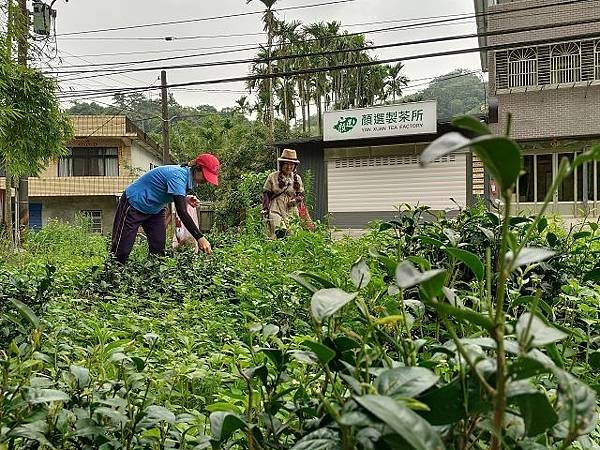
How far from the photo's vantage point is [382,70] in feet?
117

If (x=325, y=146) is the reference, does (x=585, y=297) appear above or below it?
below

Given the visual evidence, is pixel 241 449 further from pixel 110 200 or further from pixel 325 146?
pixel 110 200

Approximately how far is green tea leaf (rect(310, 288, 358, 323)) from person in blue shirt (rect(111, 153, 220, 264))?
195 inches

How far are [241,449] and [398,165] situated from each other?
16.3 meters

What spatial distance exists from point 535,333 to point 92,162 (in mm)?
28133

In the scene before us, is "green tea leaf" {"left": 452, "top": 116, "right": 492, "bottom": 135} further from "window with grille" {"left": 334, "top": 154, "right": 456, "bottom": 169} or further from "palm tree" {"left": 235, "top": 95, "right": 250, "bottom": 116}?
"palm tree" {"left": 235, "top": 95, "right": 250, "bottom": 116}

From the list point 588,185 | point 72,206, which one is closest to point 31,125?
point 588,185

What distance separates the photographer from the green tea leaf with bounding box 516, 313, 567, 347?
65 centimetres

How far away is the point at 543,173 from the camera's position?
57.1 feet

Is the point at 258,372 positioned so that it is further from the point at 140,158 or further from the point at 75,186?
the point at 140,158

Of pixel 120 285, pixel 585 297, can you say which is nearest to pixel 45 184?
pixel 120 285

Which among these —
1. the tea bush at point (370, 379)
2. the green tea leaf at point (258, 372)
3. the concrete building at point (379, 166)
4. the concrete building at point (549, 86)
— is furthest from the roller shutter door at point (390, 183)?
the green tea leaf at point (258, 372)

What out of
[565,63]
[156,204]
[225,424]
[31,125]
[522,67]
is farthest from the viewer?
[522,67]

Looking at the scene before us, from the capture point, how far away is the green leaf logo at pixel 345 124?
17031 millimetres
